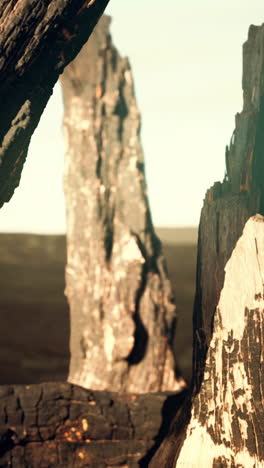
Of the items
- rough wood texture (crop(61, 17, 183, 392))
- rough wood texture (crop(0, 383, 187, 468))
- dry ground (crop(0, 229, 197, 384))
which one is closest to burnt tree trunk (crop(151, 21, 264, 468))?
rough wood texture (crop(0, 383, 187, 468))

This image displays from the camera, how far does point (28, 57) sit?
235 centimetres

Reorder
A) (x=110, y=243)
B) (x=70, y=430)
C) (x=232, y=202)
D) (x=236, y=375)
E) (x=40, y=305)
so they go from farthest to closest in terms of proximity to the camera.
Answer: (x=40, y=305) → (x=110, y=243) → (x=70, y=430) → (x=232, y=202) → (x=236, y=375)

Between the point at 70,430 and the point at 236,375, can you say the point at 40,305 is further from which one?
the point at 236,375

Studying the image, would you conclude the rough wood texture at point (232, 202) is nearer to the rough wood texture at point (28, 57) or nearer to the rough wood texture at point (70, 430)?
the rough wood texture at point (70, 430)

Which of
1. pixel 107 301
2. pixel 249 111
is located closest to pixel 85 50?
pixel 107 301

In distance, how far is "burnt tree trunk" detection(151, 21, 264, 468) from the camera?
8.85 ft

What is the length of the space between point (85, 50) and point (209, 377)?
4930mm

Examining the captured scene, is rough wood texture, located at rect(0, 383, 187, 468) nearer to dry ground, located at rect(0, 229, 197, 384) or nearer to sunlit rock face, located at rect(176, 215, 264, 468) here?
sunlit rock face, located at rect(176, 215, 264, 468)

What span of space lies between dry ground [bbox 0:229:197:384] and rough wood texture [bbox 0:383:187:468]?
5375 millimetres

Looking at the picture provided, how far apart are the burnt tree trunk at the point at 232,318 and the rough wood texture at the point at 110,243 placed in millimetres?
3698

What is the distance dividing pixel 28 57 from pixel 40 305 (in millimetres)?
8677

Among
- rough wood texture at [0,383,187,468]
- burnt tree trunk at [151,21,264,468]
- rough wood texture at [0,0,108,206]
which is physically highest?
rough wood texture at [0,0,108,206]

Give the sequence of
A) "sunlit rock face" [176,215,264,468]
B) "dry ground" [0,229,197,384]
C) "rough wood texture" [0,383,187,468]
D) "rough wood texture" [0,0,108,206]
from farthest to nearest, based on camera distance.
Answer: "dry ground" [0,229,197,384] → "rough wood texture" [0,383,187,468] → "sunlit rock face" [176,215,264,468] → "rough wood texture" [0,0,108,206]

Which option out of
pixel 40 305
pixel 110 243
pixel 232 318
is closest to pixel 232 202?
pixel 232 318
